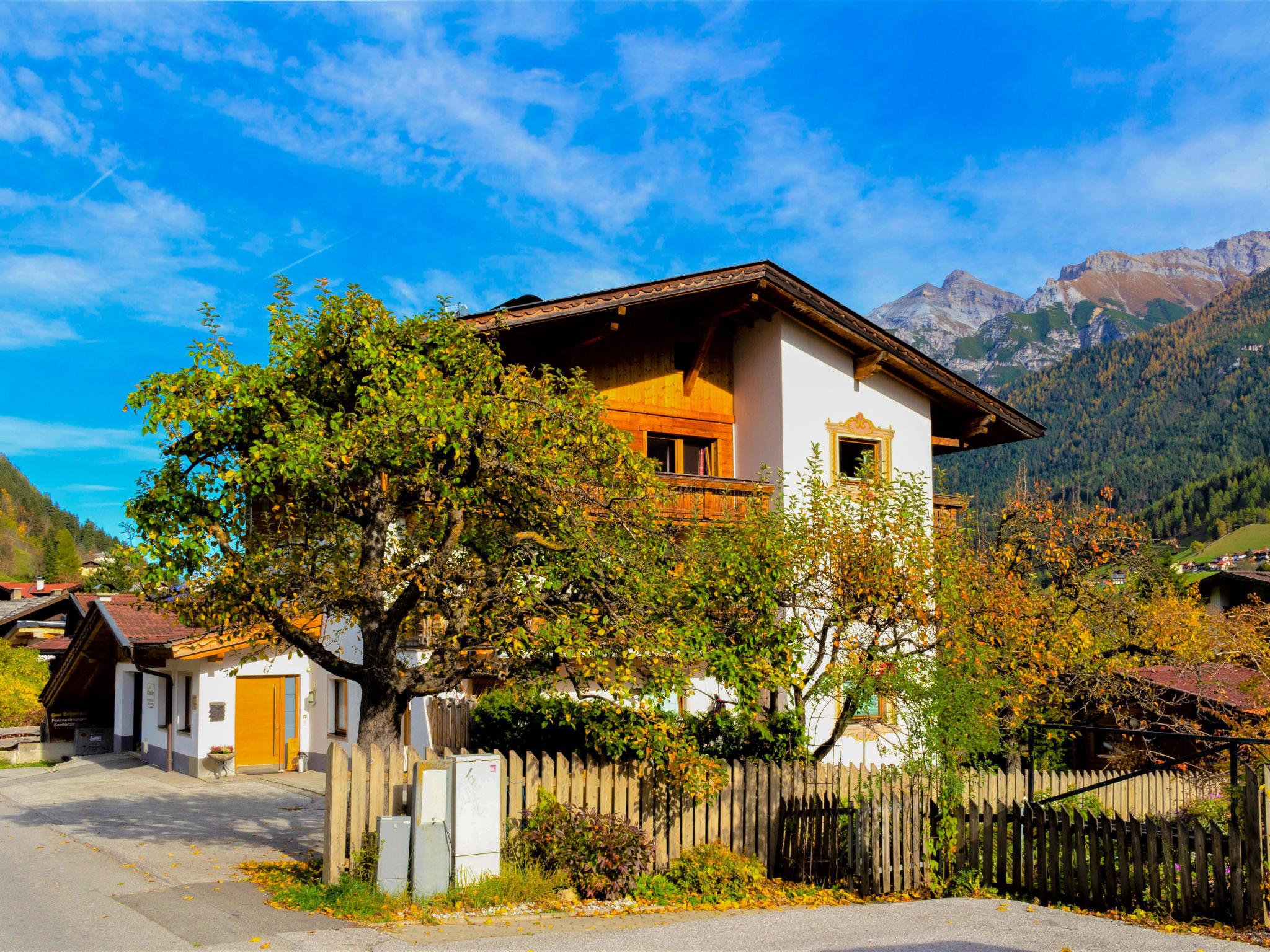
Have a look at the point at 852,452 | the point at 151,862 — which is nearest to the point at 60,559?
the point at 852,452

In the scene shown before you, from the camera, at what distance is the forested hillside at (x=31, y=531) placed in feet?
479

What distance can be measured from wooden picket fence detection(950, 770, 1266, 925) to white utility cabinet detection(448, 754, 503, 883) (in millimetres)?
5966

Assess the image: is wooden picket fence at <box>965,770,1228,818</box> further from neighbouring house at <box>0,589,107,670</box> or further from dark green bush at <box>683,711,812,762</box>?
neighbouring house at <box>0,589,107,670</box>

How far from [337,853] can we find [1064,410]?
193 metres

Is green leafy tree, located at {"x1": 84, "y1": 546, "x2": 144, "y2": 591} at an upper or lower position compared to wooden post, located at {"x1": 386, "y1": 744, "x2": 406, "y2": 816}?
upper

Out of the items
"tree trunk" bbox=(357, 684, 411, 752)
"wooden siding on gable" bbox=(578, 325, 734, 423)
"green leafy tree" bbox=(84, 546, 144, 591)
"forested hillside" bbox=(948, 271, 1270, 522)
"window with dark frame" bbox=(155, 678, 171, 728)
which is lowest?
"window with dark frame" bbox=(155, 678, 171, 728)

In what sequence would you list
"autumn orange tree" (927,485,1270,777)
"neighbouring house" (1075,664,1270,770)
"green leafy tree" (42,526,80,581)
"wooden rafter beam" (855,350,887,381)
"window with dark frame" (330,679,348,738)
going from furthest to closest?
1. "green leafy tree" (42,526,80,581)
2. "window with dark frame" (330,679,348,738)
3. "wooden rafter beam" (855,350,887,381)
4. "neighbouring house" (1075,664,1270,770)
5. "autumn orange tree" (927,485,1270,777)

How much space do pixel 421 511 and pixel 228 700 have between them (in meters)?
12.7

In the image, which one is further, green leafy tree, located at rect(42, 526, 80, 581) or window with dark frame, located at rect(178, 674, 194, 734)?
green leafy tree, located at rect(42, 526, 80, 581)

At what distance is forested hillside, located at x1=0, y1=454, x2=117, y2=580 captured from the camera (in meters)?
146

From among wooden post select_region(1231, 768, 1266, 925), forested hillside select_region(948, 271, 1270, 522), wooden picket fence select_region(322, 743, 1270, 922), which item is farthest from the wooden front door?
forested hillside select_region(948, 271, 1270, 522)

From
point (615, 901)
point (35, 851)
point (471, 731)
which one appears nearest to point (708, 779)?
point (615, 901)

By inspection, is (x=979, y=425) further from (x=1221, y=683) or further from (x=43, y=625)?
(x=43, y=625)

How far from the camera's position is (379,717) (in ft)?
42.1
